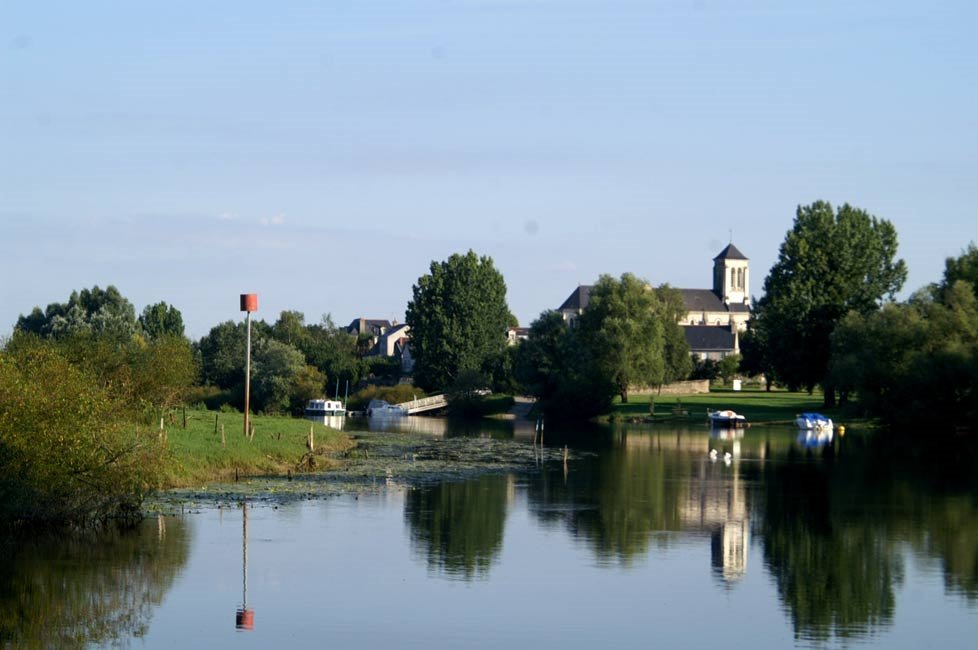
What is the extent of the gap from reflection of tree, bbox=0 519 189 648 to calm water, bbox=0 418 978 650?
0.22 ft

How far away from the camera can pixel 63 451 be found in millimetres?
28875

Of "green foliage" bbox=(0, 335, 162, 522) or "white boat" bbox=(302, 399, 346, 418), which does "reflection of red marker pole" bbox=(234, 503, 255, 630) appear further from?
"white boat" bbox=(302, 399, 346, 418)

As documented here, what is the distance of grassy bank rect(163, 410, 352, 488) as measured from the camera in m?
41.2

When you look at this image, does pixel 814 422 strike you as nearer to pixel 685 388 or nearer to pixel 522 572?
pixel 685 388

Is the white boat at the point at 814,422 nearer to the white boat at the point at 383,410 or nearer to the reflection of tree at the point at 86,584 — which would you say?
the white boat at the point at 383,410

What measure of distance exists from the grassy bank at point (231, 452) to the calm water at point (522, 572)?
481cm

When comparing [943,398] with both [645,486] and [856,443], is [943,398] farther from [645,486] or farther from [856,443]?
[645,486]

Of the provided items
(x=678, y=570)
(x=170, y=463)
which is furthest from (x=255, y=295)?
(x=678, y=570)

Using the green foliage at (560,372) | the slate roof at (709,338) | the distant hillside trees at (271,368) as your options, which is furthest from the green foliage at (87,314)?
the slate roof at (709,338)

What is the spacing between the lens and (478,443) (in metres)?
69.1

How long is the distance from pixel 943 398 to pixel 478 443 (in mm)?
27662

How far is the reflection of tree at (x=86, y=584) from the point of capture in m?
22.1

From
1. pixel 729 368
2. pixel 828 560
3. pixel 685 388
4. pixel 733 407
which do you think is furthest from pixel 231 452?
pixel 729 368

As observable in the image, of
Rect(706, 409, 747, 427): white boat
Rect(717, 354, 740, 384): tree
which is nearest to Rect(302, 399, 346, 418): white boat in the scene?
Rect(706, 409, 747, 427): white boat
